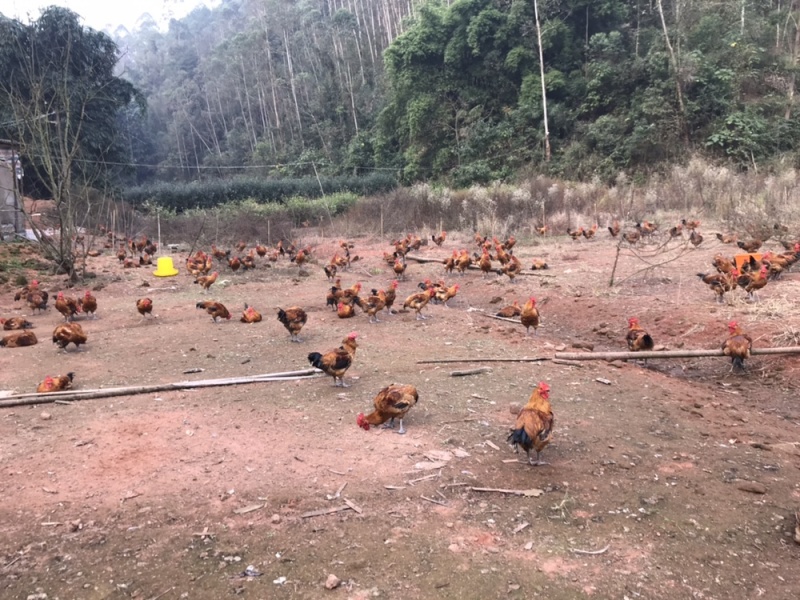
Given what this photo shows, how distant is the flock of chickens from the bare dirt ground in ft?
0.93

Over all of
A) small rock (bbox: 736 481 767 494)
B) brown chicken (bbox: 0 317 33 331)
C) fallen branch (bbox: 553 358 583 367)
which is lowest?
small rock (bbox: 736 481 767 494)

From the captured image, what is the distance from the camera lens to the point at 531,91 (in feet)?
96.3

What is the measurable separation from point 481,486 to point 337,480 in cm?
107

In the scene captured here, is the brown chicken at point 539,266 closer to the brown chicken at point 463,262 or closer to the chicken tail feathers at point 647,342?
the brown chicken at point 463,262

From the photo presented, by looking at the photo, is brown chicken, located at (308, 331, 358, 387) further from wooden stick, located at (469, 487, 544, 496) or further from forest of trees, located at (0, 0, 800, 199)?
forest of trees, located at (0, 0, 800, 199)

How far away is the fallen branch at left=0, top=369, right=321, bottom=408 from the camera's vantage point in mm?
5691

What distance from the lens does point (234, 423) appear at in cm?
520

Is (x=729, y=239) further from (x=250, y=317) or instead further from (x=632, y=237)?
(x=250, y=317)

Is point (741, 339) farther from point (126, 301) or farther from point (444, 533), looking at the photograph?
point (126, 301)

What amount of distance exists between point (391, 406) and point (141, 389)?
115 inches

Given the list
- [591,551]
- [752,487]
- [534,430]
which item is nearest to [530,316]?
[534,430]

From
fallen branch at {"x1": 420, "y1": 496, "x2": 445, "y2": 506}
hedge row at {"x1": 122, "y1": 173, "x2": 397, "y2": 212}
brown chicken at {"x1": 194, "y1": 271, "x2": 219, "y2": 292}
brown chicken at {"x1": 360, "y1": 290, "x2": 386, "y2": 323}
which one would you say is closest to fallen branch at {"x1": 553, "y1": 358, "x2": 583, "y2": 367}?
brown chicken at {"x1": 360, "y1": 290, "x2": 386, "y2": 323}

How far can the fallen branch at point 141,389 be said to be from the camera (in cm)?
569

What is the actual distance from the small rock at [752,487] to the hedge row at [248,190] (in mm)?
30042
